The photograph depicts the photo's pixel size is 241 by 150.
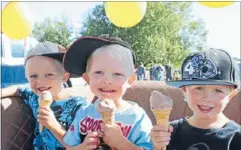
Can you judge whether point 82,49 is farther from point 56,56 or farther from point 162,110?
point 162,110

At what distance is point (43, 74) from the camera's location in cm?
202

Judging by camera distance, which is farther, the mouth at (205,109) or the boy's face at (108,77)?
the boy's face at (108,77)

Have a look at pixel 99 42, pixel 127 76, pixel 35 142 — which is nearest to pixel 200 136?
pixel 127 76

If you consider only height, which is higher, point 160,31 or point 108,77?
point 160,31

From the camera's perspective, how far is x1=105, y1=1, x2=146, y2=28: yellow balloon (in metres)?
3.18

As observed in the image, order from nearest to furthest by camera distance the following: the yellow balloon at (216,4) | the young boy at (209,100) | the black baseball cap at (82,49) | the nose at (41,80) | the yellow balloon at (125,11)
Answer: the young boy at (209,100) → the black baseball cap at (82,49) → the nose at (41,80) → the yellow balloon at (216,4) → the yellow balloon at (125,11)

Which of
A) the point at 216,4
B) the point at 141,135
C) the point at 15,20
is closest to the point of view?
the point at 141,135

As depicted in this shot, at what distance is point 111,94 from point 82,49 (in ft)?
0.90

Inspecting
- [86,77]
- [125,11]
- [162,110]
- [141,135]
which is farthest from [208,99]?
[125,11]

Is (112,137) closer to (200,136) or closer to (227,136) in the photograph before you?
(200,136)

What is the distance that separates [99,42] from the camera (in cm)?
177

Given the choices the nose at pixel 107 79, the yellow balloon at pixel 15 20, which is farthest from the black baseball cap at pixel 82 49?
the yellow balloon at pixel 15 20

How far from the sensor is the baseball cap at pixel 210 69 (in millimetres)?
1523

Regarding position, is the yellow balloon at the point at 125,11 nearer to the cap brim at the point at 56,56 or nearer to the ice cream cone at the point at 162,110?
the cap brim at the point at 56,56
